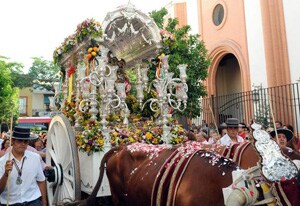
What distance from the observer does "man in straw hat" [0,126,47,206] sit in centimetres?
338

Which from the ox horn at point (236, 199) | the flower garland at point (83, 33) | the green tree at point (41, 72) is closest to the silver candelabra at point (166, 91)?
the flower garland at point (83, 33)

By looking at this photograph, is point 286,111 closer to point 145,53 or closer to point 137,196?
point 145,53

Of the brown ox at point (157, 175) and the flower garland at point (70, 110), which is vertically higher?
the flower garland at point (70, 110)

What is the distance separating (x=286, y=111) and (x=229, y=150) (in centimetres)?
1000

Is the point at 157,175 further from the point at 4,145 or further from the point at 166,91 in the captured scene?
the point at 4,145

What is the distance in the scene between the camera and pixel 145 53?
6645 mm

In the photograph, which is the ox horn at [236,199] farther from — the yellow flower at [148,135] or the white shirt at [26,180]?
the yellow flower at [148,135]

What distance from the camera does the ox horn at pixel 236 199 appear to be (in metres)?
2.18

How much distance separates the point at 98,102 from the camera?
18.0 feet

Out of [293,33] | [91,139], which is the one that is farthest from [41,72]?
[91,139]

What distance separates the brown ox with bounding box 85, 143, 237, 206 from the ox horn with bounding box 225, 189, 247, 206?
474 millimetres

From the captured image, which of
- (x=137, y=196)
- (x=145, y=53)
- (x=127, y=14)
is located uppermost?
(x=127, y=14)

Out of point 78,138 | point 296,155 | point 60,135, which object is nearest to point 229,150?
point 296,155

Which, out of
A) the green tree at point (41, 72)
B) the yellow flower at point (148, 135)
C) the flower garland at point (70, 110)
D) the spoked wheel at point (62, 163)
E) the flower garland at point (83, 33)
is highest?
the green tree at point (41, 72)
